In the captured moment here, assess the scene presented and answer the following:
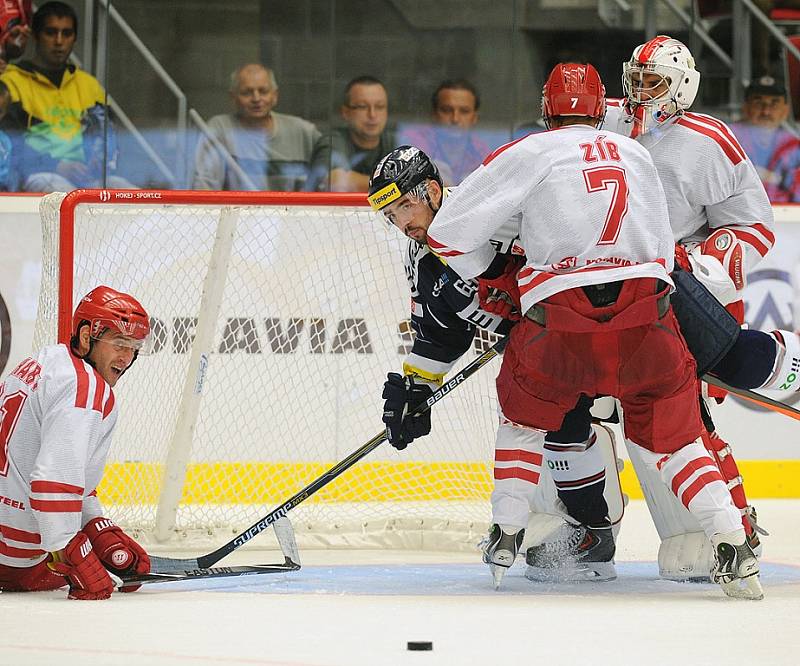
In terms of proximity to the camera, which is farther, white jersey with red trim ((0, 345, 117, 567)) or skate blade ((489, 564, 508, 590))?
skate blade ((489, 564, 508, 590))

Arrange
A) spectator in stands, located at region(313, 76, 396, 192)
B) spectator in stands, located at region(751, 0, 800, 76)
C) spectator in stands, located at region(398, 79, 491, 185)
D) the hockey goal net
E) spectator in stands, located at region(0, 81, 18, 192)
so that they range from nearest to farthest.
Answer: the hockey goal net < spectator in stands, located at region(0, 81, 18, 192) < spectator in stands, located at region(313, 76, 396, 192) < spectator in stands, located at region(398, 79, 491, 185) < spectator in stands, located at region(751, 0, 800, 76)

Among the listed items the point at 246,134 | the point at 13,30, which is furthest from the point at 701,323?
the point at 13,30

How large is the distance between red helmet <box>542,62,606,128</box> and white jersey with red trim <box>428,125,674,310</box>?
85 mm

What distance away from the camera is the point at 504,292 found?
10.6 feet

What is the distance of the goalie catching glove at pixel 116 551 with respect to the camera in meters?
3.13

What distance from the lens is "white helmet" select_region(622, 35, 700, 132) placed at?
135 inches

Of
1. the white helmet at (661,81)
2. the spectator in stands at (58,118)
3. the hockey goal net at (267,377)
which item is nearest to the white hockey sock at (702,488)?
the white helmet at (661,81)

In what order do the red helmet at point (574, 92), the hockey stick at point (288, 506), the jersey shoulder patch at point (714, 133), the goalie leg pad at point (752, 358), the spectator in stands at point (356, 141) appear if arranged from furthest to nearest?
the spectator in stands at point (356, 141), the jersey shoulder patch at point (714, 133), the hockey stick at point (288, 506), the goalie leg pad at point (752, 358), the red helmet at point (574, 92)

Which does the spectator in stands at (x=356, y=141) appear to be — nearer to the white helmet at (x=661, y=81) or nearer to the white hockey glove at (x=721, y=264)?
the white helmet at (x=661, y=81)

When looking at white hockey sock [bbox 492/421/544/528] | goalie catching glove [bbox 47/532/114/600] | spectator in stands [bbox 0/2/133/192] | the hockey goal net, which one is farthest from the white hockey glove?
spectator in stands [bbox 0/2/133/192]

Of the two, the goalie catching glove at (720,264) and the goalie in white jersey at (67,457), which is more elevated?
the goalie catching glove at (720,264)

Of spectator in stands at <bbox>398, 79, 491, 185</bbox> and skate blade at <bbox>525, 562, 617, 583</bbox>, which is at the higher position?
spectator in stands at <bbox>398, 79, 491, 185</bbox>

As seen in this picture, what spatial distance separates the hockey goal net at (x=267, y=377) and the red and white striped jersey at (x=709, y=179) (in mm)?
1046

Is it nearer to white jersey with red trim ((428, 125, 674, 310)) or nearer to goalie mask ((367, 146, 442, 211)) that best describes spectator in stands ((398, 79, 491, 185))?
goalie mask ((367, 146, 442, 211))
